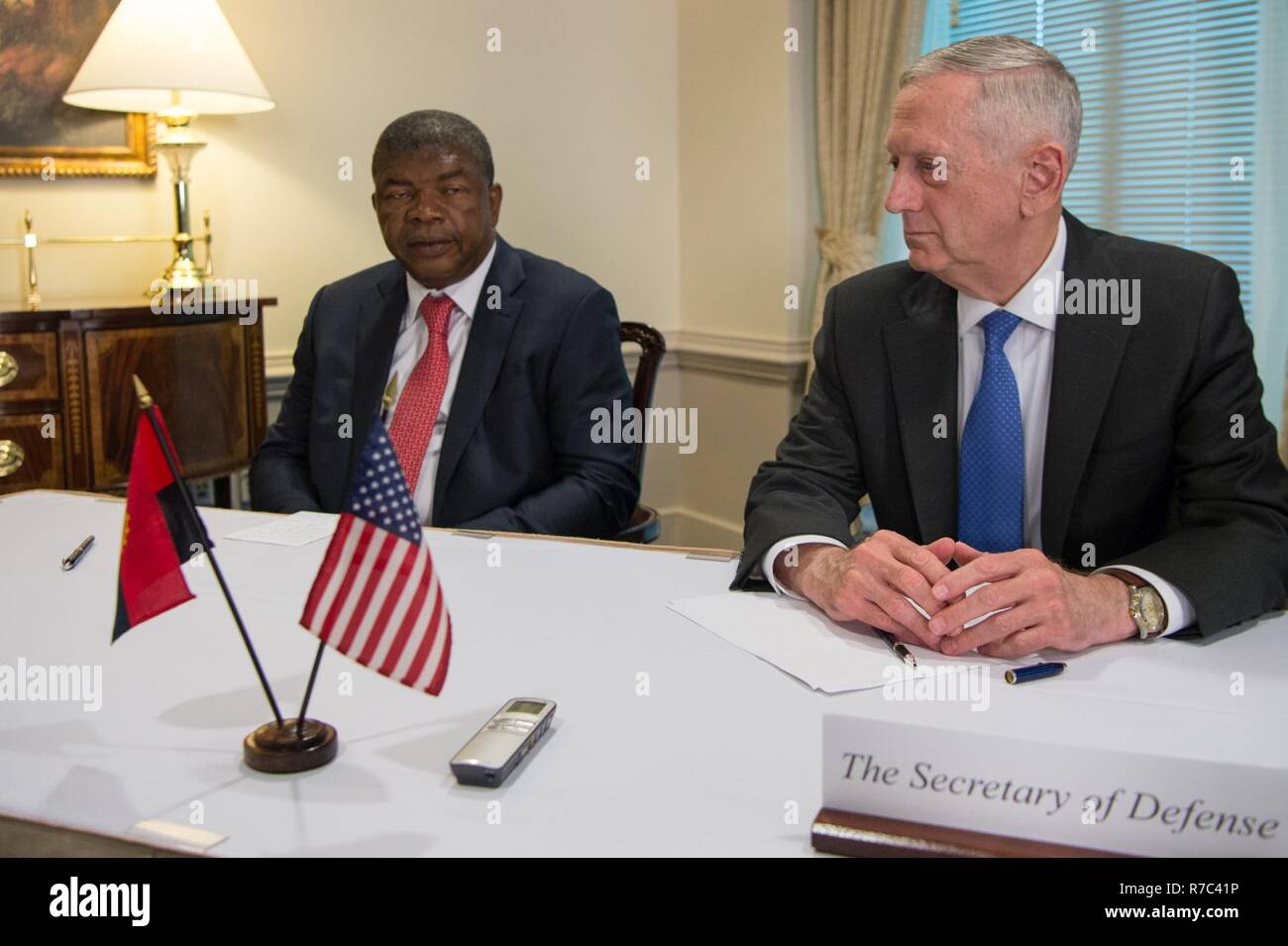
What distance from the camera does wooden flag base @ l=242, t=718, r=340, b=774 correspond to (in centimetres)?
119

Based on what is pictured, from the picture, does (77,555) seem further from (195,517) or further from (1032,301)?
(1032,301)

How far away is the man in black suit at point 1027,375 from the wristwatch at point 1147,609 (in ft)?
0.89

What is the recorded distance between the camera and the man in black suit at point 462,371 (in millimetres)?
2686

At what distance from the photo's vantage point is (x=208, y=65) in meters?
3.35

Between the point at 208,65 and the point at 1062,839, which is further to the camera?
the point at 208,65

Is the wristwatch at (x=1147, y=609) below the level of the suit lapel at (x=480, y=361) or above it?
below

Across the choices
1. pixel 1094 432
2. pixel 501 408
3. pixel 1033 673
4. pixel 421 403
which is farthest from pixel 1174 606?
pixel 421 403

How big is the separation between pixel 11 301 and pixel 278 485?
1496 millimetres

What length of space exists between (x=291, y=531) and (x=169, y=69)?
1783 mm

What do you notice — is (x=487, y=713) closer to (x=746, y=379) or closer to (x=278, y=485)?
(x=278, y=485)

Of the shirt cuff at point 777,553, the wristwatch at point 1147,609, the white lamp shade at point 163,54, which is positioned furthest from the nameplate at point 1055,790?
the white lamp shade at point 163,54

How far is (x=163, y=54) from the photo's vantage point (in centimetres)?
329

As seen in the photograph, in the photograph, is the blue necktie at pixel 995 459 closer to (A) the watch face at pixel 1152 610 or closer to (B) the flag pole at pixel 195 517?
(A) the watch face at pixel 1152 610
